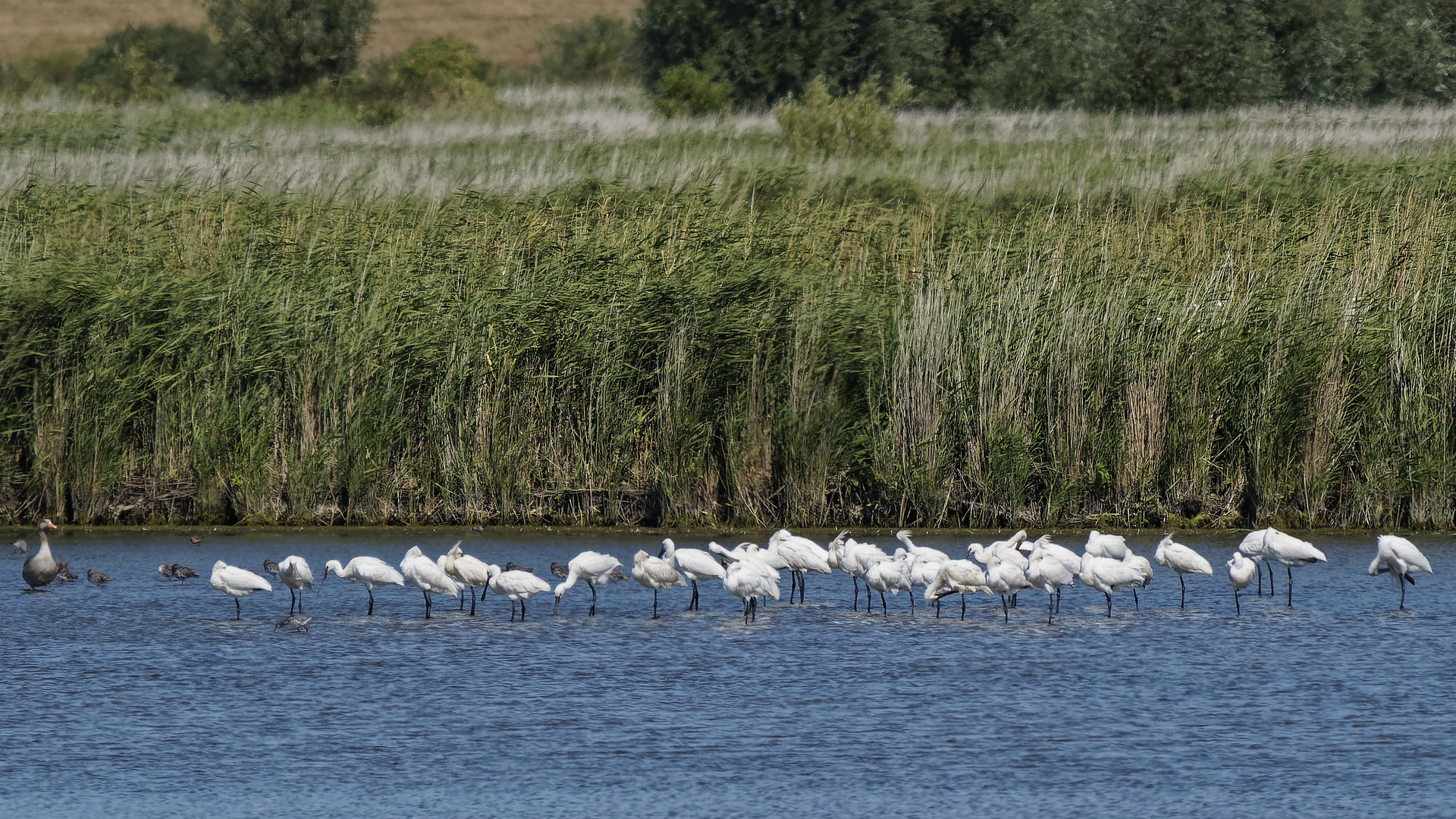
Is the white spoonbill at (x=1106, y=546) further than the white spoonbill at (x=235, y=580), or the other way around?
the white spoonbill at (x=1106, y=546)

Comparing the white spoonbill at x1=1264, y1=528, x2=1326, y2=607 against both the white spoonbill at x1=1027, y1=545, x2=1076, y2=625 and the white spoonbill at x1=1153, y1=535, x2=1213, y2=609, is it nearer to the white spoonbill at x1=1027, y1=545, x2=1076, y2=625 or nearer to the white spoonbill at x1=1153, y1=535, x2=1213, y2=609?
the white spoonbill at x1=1153, y1=535, x2=1213, y2=609

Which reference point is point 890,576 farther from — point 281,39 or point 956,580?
point 281,39

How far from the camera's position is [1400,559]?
10.0 meters

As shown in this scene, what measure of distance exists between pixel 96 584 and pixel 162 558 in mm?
1097

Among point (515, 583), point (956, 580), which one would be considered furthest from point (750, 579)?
point (515, 583)

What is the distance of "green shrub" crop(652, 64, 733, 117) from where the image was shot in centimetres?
3862

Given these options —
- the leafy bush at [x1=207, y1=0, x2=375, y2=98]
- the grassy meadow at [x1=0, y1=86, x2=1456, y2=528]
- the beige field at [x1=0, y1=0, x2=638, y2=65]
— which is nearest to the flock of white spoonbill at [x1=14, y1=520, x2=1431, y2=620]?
the grassy meadow at [x1=0, y1=86, x2=1456, y2=528]

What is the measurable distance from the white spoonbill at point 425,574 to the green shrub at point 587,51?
58.0 m

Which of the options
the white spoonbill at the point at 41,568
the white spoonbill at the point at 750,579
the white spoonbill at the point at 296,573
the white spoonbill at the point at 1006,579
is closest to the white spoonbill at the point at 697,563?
the white spoonbill at the point at 750,579

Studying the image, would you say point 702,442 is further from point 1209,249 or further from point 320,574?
point 1209,249

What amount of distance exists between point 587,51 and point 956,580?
63.2m

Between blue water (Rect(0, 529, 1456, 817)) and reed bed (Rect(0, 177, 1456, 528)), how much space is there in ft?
5.95

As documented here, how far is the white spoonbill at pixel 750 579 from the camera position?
31.8 ft

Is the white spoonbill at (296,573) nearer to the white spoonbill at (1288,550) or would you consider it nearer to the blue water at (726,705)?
the blue water at (726,705)
